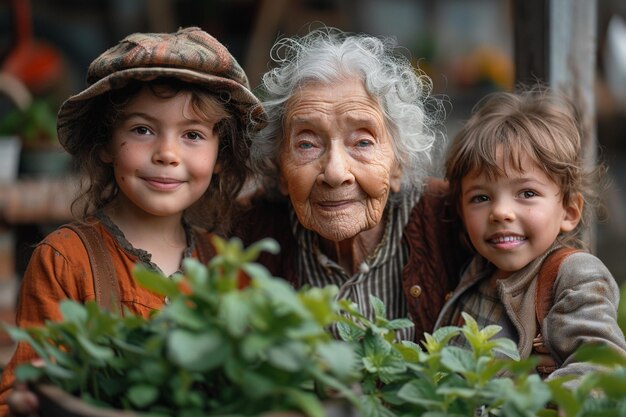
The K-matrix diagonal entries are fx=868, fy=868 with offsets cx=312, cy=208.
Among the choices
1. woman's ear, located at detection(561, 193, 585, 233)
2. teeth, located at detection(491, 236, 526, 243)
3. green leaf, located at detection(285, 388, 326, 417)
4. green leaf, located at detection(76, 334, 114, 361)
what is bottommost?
green leaf, located at detection(285, 388, 326, 417)

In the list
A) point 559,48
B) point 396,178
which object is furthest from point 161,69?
point 559,48

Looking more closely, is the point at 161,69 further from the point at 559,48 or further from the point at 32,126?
the point at 32,126

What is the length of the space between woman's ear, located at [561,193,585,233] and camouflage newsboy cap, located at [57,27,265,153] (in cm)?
80

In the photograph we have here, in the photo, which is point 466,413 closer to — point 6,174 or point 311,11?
point 6,174

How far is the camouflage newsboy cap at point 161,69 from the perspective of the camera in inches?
75.5

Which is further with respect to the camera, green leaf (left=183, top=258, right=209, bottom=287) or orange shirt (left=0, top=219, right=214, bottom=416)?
orange shirt (left=0, top=219, right=214, bottom=416)

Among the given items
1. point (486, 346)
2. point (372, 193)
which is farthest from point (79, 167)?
point (486, 346)

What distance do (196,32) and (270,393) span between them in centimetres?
112

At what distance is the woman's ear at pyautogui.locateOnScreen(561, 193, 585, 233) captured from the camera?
2.13 metres

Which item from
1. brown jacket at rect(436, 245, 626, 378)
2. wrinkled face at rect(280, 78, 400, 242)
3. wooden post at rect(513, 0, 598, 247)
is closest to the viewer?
brown jacket at rect(436, 245, 626, 378)

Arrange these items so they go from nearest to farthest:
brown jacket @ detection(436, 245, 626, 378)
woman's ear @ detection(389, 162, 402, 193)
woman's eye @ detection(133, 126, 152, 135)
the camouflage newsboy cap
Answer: brown jacket @ detection(436, 245, 626, 378)
the camouflage newsboy cap
woman's eye @ detection(133, 126, 152, 135)
woman's ear @ detection(389, 162, 402, 193)

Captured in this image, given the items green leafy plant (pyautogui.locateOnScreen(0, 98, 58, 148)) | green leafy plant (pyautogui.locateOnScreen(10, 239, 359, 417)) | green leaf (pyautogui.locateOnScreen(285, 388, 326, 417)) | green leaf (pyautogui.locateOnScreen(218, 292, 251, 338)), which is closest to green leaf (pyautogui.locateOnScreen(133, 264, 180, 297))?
green leafy plant (pyautogui.locateOnScreen(10, 239, 359, 417))

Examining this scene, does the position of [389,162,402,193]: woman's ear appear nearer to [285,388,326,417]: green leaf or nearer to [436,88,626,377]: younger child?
[436,88,626,377]: younger child

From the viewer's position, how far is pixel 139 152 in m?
2.00
